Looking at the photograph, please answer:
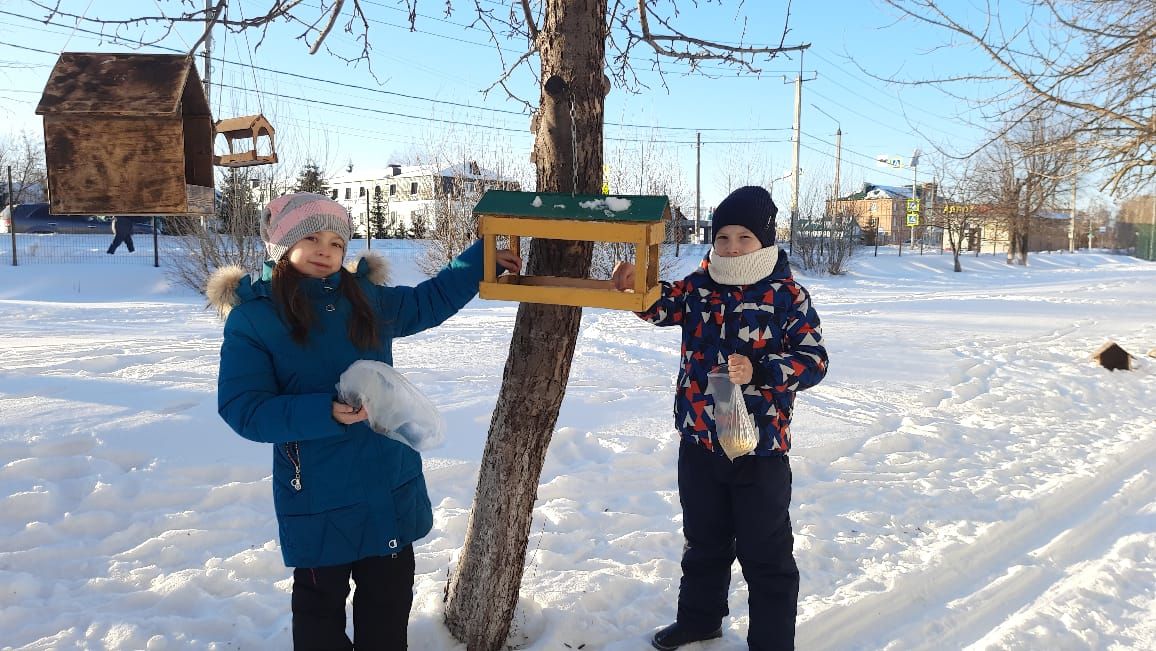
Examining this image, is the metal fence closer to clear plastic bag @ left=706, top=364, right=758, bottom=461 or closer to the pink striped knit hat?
the pink striped knit hat

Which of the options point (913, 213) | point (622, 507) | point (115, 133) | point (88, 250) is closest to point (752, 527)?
point (622, 507)

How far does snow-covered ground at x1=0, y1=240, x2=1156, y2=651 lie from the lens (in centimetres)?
299

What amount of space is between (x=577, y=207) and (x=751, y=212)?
0.73 m

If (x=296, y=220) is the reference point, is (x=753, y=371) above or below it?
below

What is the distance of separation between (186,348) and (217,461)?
3717mm

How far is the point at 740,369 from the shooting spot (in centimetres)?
238

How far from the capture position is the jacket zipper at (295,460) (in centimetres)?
206

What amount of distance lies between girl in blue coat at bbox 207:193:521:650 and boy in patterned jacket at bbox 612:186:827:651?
3.10 feet

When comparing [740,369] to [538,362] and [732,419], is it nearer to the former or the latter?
[732,419]

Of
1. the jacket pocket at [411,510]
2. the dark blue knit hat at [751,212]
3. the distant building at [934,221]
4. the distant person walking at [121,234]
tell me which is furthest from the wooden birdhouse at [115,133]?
the distant building at [934,221]

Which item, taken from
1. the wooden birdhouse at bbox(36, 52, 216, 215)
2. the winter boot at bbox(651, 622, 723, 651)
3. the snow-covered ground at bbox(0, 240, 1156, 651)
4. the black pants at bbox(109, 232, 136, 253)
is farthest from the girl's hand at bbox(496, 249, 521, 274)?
the black pants at bbox(109, 232, 136, 253)

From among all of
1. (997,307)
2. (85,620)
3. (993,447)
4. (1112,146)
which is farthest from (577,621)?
(997,307)

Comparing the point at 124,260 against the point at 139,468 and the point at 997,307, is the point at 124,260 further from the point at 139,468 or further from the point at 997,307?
the point at 997,307

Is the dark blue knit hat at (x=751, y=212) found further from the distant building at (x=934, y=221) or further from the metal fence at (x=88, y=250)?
the distant building at (x=934, y=221)
